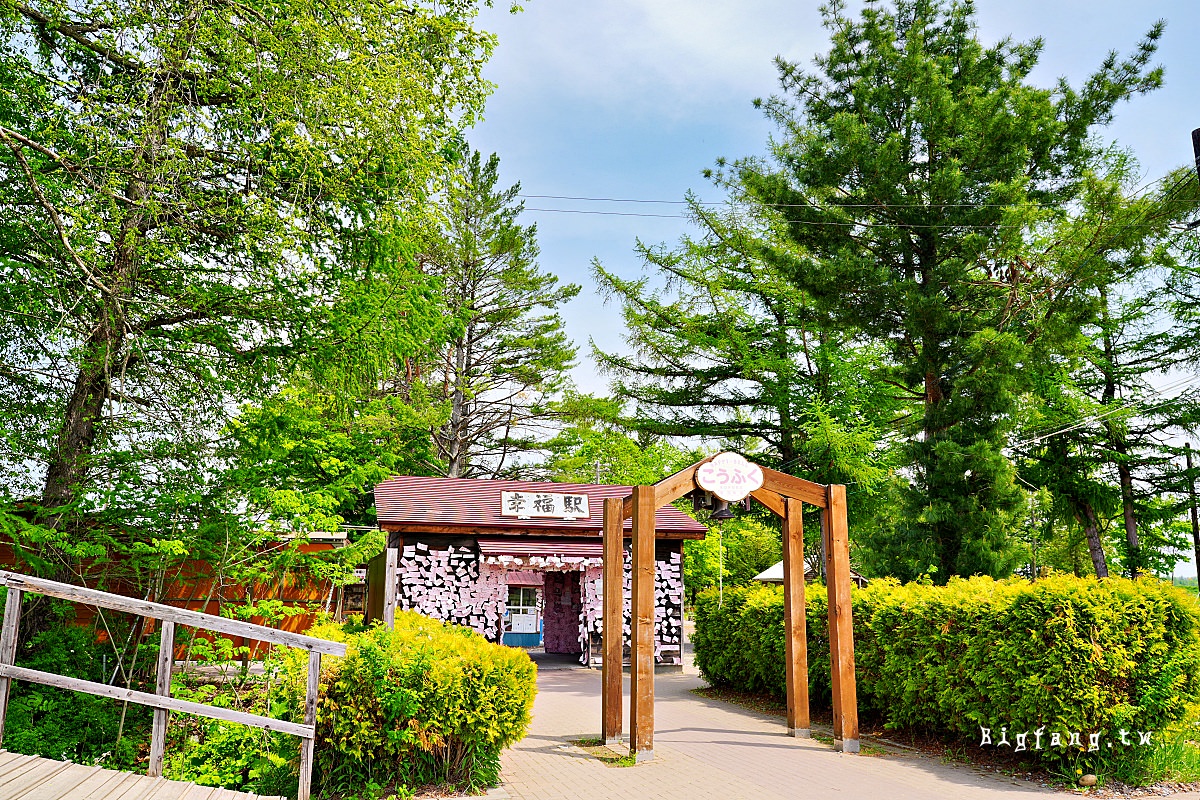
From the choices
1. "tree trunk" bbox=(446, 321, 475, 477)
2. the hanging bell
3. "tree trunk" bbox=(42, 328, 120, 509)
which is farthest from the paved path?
"tree trunk" bbox=(446, 321, 475, 477)

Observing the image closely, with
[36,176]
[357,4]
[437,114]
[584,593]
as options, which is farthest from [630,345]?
[36,176]

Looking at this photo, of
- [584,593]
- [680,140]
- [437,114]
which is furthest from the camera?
[584,593]

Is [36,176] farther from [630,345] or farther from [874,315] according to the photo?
[630,345]

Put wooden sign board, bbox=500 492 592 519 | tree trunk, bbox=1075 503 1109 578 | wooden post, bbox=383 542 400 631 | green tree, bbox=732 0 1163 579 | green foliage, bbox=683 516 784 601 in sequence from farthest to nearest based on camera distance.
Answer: green foliage, bbox=683 516 784 601
tree trunk, bbox=1075 503 1109 578
wooden sign board, bbox=500 492 592 519
wooden post, bbox=383 542 400 631
green tree, bbox=732 0 1163 579

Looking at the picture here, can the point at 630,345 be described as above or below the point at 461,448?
above

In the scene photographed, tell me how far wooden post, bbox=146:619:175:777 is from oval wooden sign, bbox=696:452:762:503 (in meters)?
4.93

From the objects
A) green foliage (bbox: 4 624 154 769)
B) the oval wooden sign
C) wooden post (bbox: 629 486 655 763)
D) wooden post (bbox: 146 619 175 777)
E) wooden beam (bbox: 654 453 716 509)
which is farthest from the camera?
the oval wooden sign

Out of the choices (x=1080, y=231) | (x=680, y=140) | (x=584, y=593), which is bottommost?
(x=584, y=593)

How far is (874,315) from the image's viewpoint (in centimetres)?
1490

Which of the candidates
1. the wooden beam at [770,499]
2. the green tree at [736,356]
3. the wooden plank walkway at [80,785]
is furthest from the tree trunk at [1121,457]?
the wooden plank walkway at [80,785]

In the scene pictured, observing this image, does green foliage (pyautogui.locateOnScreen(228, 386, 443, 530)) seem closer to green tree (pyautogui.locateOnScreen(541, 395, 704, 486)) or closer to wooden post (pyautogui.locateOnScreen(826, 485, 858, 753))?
green tree (pyautogui.locateOnScreen(541, 395, 704, 486))

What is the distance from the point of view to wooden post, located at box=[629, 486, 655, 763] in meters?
7.43

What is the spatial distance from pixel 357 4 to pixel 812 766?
851cm

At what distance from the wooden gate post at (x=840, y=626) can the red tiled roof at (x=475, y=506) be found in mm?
6582
